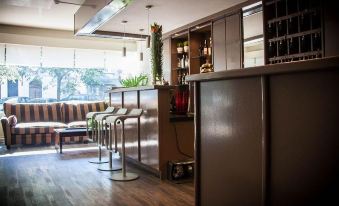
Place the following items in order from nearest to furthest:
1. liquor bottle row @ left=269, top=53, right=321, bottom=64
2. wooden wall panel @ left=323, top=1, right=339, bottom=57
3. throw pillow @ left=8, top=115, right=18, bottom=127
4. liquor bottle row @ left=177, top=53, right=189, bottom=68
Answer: wooden wall panel @ left=323, top=1, right=339, bottom=57
liquor bottle row @ left=269, top=53, right=321, bottom=64
throw pillow @ left=8, top=115, right=18, bottom=127
liquor bottle row @ left=177, top=53, right=189, bottom=68

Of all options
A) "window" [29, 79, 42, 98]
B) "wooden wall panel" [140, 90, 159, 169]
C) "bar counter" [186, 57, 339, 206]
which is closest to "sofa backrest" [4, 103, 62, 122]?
"window" [29, 79, 42, 98]

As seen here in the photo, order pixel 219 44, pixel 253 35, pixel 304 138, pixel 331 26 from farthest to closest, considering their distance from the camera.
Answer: pixel 219 44, pixel 253 35, pixel 331 26, pixel 304 138

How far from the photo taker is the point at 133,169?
4.34 m

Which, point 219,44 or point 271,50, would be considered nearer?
point 271,50

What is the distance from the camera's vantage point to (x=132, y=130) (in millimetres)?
4371

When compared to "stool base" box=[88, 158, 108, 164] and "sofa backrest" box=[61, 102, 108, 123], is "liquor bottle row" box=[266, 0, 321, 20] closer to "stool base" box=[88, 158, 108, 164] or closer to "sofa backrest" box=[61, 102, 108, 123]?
"stool base" box=[88, 158, 108, 164]

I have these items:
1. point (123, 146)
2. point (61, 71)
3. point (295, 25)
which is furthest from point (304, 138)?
point (61, 71)

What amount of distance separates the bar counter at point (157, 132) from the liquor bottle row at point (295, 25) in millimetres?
1739

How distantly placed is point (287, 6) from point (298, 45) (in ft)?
1.95

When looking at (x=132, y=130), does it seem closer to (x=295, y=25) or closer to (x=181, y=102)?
(x=181, y=102)

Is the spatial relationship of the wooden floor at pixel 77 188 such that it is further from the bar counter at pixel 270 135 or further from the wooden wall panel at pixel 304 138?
the wooden wall panel at pixel 304 138

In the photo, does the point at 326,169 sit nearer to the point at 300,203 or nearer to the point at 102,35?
the point at 300,203

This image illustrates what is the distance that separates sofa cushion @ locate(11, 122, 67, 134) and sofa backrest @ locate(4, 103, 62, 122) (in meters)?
0.28

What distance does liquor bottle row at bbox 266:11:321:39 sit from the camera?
378 centimetres
